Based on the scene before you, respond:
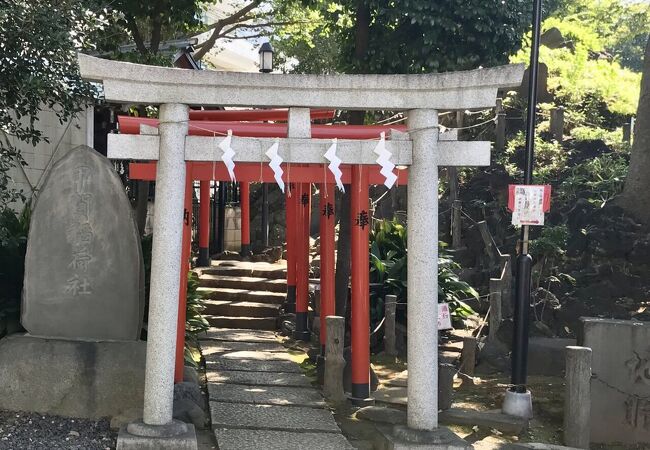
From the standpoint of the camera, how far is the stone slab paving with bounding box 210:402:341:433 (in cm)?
768

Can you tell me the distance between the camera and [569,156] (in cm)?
1886

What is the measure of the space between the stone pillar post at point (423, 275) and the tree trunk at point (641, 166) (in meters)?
9.23

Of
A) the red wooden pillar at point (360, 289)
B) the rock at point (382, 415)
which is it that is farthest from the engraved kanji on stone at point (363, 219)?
the rock at point (382, 415)

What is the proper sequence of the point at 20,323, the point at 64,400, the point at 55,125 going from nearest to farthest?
the point at 64,400 < the point at 20,323 < the point at 55,125

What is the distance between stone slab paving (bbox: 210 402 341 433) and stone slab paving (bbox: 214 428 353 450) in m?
0.17

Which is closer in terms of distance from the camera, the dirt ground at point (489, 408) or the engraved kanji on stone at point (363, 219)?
the dirt ground at point (489, 408)

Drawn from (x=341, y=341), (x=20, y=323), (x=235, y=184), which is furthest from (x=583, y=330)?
(x=235, y=184)

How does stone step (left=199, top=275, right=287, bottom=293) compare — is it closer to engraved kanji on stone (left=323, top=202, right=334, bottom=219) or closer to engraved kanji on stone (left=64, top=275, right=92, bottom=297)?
engraved kanji on stone (left=323, top=202, right=334, bottom=219)

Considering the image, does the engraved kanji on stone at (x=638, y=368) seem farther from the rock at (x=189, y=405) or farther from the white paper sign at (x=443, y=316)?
the rock at (x=189, y=405)

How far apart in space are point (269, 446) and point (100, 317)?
220cm

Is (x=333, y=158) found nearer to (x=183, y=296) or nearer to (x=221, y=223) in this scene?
(x=183, y=296)

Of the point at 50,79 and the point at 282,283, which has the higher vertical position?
the point at 50,79

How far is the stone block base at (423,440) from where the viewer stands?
639 centimetres

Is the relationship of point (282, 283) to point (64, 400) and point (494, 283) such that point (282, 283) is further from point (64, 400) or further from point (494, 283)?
point (64, 400)
